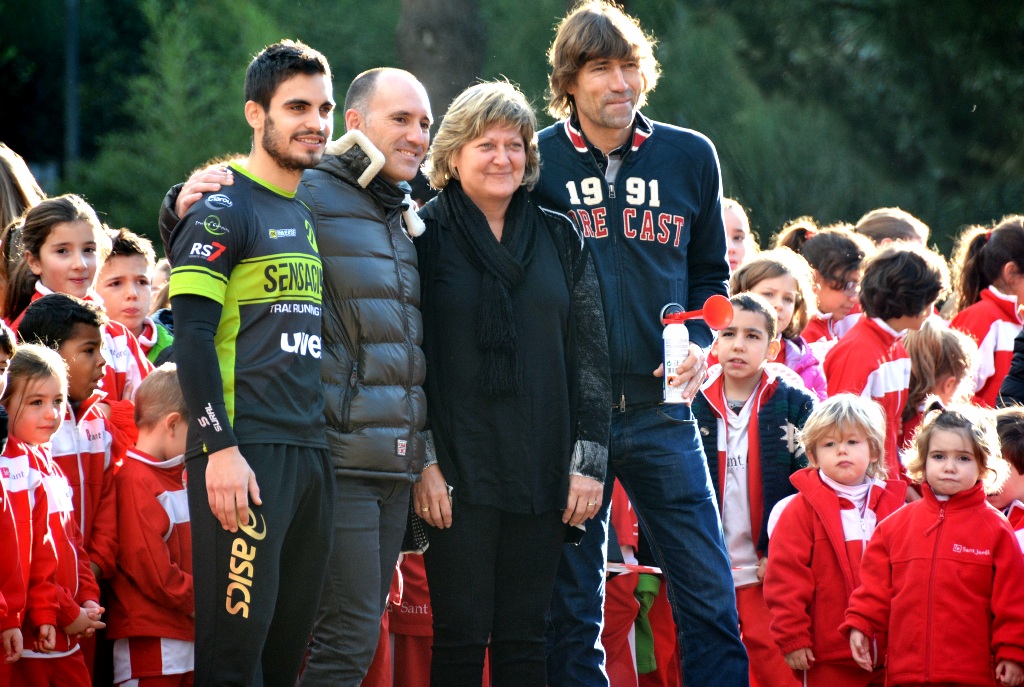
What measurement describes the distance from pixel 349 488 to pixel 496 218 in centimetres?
98

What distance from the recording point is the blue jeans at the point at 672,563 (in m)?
4.26

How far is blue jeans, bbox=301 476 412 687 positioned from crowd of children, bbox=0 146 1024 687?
1.09 m

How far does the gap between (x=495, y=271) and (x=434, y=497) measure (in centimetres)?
69

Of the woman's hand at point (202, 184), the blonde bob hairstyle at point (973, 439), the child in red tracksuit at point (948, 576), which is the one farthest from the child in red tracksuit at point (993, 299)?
the woman's hand at point (202, 184)

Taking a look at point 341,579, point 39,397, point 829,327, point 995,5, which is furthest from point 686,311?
point 995,5

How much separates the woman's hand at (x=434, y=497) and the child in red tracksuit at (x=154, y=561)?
1.16 meters

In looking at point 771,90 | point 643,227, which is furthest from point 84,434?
point 771,90

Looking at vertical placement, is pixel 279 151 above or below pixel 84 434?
above

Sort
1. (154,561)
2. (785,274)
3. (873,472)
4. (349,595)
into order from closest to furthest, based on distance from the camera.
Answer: (349,595)
(154,561)
(873,472)
(785,274)

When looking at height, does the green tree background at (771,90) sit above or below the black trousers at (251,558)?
above

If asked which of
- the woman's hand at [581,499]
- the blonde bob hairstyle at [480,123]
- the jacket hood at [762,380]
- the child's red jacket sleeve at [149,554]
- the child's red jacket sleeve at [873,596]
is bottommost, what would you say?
the child's red jacket sleeve at [873,596]

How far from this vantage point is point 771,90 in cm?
1165

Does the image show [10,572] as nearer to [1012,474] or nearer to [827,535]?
[827,535]

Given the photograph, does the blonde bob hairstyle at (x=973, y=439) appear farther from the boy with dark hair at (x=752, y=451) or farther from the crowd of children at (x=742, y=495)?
the boy with dark hair at (x=752, y=451)
